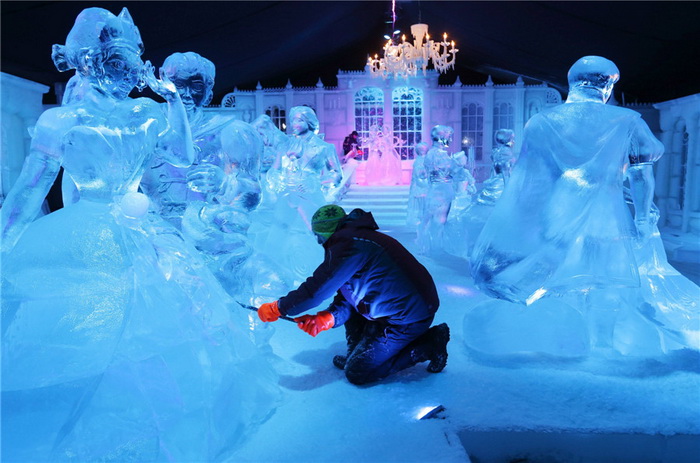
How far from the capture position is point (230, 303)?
254 centimetres

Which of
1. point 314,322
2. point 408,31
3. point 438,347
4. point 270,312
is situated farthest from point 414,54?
point 270,312

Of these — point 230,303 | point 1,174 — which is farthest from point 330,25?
point 230,303

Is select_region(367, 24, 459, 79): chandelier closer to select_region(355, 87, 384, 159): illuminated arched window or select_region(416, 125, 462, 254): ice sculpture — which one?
select_region(355, 87, 384, 159): illuminated arched window

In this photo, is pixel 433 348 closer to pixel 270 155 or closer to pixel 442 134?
pixel 270 155

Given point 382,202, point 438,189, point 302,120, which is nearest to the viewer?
point 302,120

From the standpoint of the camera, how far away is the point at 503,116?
16188mm

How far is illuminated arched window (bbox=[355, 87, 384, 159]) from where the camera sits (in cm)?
1645

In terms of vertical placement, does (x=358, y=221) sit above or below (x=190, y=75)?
below

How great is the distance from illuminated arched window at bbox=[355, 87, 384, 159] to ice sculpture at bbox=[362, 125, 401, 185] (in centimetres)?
70

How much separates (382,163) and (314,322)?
13190 mm

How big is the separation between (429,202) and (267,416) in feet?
16.6

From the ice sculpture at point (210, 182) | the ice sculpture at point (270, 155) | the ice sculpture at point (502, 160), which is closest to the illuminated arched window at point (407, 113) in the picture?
the ice sculpture at point (502, 160)

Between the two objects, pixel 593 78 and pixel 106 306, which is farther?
pixel 593 78

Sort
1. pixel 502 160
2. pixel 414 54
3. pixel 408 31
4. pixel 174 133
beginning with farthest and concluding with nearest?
1. pixel 408 31
2. pixel 414 54
3. pixel 502 160
4. pixel 174 133
